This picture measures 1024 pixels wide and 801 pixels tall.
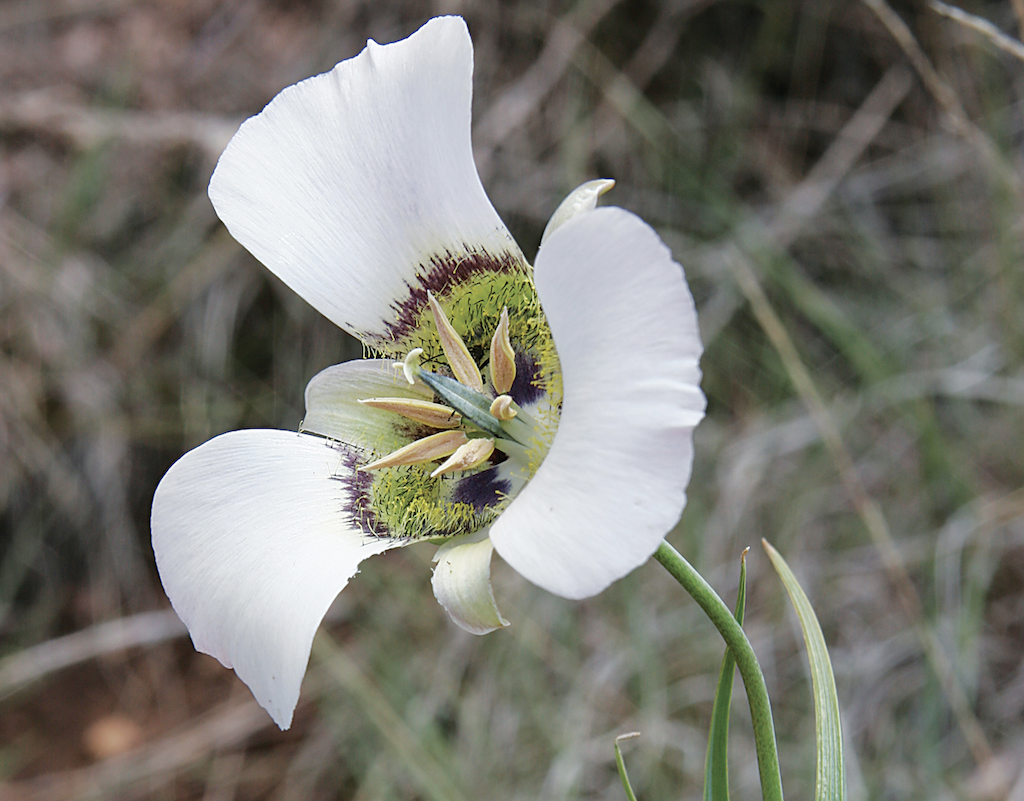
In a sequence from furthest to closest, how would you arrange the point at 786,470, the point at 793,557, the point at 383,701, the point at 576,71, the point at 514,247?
the point at 576,71, the point at 786,470, the point at 793,557, the point at 383,701, the point at 514,247

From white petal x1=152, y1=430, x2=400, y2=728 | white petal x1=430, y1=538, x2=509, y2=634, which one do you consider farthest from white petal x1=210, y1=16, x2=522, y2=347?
white petal x1=430, y1=538, x2=509, y2=634

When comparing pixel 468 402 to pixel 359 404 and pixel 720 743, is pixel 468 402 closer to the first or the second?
pixel 359 404

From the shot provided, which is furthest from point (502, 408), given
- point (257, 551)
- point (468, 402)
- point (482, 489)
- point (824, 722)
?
point (824, 722)

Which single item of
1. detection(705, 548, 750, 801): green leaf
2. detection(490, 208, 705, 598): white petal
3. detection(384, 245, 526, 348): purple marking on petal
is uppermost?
detection(490, 208, 705, 598): white petal

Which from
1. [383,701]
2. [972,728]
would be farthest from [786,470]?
[383,701]

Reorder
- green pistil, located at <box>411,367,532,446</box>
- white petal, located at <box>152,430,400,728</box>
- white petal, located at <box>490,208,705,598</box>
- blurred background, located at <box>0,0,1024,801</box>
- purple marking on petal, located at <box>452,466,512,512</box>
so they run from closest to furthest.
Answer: white petal, located at <box>490,208,705,598</box> < white petal, located at <box>152,430,400,728</box> < green pistil, located at <box>411,367,532,446</box> < purple marking on petal, located at <box>452,466,512,512</box> < blurred background, located at <box>0,0,1024,801</box>

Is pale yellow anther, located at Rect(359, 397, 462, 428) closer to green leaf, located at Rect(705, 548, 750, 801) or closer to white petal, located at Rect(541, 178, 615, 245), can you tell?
white petal, located at Rect(541, 178, 615, 245)

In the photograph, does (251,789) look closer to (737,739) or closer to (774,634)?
(737,739)

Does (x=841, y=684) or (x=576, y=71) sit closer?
(x=841, y=684)
